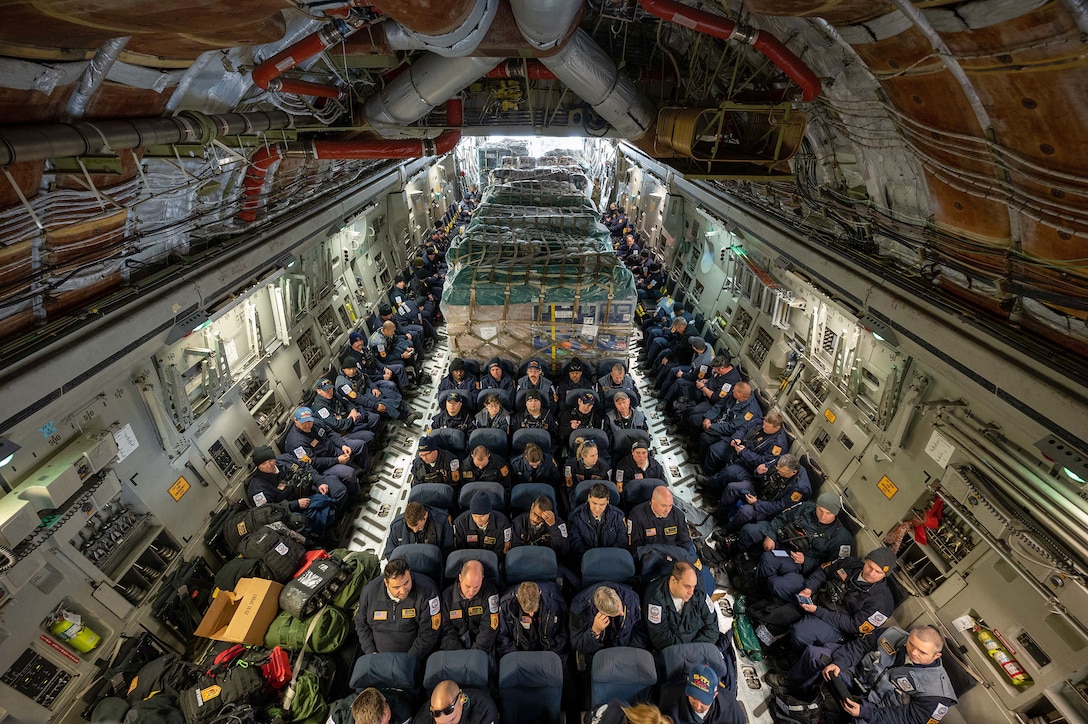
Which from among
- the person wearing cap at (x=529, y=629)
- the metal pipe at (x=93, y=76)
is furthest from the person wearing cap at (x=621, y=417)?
the metal pipe at (x=93, y=76)

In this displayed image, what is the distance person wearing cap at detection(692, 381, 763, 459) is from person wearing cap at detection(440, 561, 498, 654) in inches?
145

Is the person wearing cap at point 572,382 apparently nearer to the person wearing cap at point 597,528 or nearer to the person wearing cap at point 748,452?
the person wearing cap at point 748,452

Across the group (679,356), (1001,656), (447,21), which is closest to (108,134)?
(447,21)

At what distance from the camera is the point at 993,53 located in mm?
2107

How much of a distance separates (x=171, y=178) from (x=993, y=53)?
16.6 feet

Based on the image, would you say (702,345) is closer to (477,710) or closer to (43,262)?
(477,710)

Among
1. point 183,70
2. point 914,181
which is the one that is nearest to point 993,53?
point 914,181

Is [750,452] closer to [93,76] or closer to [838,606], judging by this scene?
Result: [838,606]

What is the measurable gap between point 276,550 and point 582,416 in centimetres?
368

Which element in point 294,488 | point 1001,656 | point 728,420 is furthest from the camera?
point 728,420

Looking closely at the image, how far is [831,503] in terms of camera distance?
185 inches

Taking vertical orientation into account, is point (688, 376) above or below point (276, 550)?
above

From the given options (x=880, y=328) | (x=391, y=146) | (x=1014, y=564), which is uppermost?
(x=391, y=146)

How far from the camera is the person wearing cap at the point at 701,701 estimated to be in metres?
3.20
